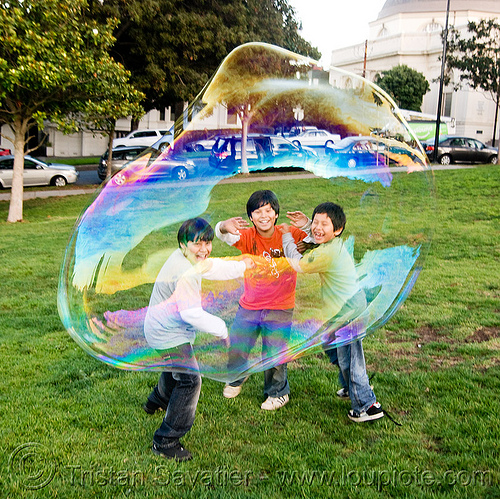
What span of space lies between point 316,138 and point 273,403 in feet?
6.05

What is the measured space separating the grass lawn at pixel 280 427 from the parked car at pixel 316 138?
321mm

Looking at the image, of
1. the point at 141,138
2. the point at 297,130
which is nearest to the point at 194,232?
the point at 297,130

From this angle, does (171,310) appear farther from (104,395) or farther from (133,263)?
(104,395)

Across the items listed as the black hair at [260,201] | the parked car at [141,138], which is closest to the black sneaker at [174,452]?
the black hair at [260,201]

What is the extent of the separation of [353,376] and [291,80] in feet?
6.38

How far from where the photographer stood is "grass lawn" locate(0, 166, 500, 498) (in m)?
3.03

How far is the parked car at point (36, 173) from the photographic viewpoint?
21016mm

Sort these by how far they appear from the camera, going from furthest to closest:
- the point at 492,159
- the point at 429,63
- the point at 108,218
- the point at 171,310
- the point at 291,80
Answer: the point at 429,63 < the point at 492,159 < the point at 291,80 < the point at 108,218 < the point at 171,310

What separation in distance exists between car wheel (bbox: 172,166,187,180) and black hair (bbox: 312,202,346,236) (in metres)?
0.81

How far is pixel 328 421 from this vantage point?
3719 mm

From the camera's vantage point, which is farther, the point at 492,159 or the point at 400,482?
the point at 492,159

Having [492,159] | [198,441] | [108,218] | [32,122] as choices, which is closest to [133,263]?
[108,218]

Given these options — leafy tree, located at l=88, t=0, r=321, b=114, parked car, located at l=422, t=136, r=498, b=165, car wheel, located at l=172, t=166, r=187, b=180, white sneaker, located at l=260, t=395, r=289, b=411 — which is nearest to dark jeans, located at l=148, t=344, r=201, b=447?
white sneaker, located at l=260, t=395, r=289, b=411

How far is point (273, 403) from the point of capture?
3.91 meters
